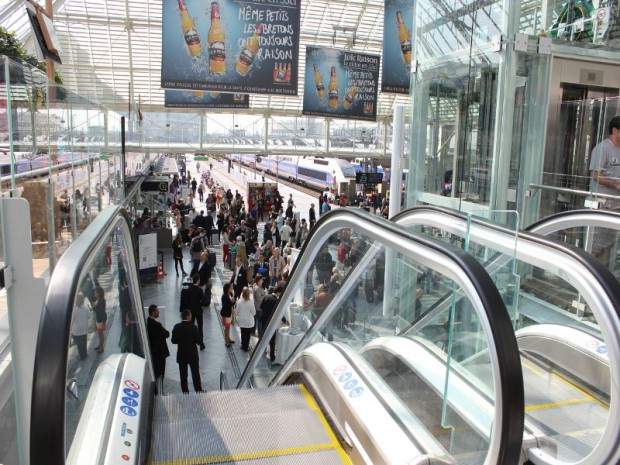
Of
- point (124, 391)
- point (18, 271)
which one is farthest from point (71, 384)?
point (124, 391)

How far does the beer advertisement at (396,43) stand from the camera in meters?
14.4

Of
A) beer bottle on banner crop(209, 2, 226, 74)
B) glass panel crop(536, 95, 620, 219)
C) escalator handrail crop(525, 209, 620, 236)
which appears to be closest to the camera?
escalator handrail crop(525, 209, 620, 236)

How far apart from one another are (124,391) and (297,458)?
1.04 metres

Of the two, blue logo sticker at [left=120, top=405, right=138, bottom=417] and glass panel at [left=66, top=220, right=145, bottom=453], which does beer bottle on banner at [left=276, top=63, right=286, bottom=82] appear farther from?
blue logo sticker at [left=120, top=405, right=138, bottom=417]

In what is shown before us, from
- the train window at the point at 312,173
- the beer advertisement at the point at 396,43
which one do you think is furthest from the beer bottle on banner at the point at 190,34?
the train window at the point at 312,173

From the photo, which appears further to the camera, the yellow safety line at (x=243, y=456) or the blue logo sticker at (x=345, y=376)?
the blue logo sticker at (x=345, y=376)

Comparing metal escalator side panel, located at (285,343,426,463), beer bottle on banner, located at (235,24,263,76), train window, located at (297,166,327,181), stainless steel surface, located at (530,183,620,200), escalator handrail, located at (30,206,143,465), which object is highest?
beer bottle on banner, located at (235,24,263,76)

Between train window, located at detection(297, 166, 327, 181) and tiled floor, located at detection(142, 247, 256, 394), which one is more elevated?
train window, located at detection(297, 166, 327, 181)

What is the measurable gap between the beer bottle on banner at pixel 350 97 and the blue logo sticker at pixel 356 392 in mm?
14717

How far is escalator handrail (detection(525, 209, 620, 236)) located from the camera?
458 cm

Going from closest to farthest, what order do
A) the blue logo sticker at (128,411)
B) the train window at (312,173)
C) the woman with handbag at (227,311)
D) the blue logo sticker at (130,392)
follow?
the blue logo sticker at (128,411), the blue logo sticker at (130,392), the woman with handbag at (227,311), the train window at (312,173)

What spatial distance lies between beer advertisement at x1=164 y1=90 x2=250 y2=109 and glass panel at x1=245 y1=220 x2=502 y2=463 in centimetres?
1217

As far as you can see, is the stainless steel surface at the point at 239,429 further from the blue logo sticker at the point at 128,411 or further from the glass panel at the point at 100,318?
the glass panel at the point at 100,318

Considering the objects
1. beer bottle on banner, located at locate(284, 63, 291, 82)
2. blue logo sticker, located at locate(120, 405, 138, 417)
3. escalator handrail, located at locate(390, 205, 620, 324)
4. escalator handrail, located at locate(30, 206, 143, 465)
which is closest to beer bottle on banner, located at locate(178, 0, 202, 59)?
beer bottle on banner, located at locate(284, 63, 291, 82)
